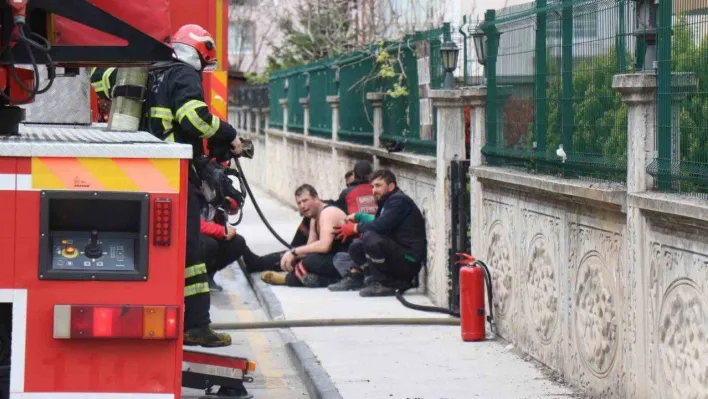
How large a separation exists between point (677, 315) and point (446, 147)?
5.71 m

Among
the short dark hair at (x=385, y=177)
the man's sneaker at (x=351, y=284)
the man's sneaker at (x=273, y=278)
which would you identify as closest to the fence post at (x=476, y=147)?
the short dark hair at (x=385, y=177)

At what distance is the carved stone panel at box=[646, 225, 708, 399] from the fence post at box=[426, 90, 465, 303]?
516cm

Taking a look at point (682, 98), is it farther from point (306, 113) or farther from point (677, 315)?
point (306, 113)

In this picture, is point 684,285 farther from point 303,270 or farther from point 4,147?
point 303,270

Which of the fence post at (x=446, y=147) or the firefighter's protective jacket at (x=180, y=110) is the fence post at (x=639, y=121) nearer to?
the firefighter's protective jacket at (x=180, y=110)

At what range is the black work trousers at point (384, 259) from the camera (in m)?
13.4

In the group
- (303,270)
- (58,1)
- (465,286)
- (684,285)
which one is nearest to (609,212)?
(684,285)

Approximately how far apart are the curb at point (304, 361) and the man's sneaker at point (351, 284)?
0.63 m

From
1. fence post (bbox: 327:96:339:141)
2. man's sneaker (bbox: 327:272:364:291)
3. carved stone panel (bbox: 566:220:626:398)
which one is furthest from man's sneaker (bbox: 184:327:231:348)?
fence post (bbox: 327:96:339:141)

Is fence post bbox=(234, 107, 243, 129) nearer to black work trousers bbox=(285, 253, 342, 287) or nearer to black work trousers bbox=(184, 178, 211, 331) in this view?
black work trousers bbox=(285, 253, 342, 287)

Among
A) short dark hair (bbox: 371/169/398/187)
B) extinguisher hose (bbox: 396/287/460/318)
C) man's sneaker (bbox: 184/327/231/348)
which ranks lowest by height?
extinguisher hose (bbox: 396/287/460/318)

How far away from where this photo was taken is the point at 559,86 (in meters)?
9.59

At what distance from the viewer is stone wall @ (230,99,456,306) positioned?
1310 centimetres

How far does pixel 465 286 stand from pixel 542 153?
133cm
